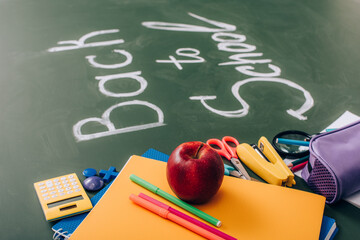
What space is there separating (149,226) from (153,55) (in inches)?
44.4

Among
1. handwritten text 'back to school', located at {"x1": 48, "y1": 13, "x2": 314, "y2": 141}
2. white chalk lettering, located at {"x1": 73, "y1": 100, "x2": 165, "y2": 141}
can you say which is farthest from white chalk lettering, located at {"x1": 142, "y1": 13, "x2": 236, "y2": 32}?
white chalk lettering, located at {"x1": 73, "y1": 100, "x2": 165, "y2": 141}

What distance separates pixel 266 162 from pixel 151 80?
729 mm

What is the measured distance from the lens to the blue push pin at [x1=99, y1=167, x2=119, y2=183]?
1.13 metres

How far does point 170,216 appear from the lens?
2.93ft

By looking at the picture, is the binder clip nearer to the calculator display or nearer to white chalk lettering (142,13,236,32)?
the calculator display

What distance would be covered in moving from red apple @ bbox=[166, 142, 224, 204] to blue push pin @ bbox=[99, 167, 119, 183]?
0.91ft

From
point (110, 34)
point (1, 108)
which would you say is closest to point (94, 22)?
point (110, 34)

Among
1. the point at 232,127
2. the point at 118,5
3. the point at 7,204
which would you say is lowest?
the point at 7,204

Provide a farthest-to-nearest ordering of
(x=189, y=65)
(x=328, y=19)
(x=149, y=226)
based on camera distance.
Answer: (x=328, y=19), (x=189, y=65), (x=149, y=226)

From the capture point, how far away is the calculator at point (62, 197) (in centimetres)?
98

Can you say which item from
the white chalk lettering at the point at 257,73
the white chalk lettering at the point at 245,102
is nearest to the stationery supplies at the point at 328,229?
the white chalk lettering at the point at 245,102

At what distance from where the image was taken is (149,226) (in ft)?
2.90

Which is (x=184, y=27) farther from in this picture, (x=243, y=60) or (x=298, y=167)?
(x=298, y=167)

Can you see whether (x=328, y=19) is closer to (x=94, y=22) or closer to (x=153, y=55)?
(x=153, y=55)
